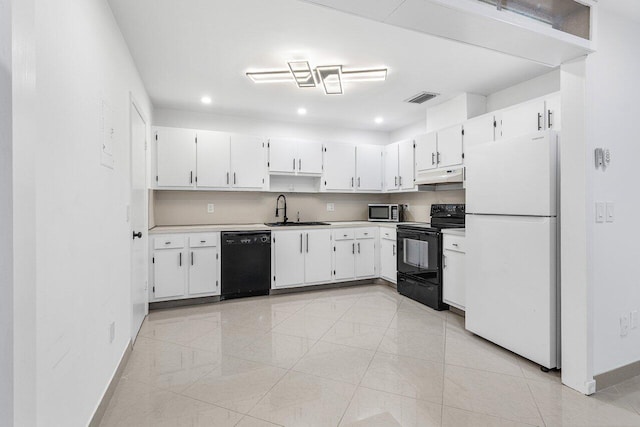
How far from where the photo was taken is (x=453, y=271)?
3.43m

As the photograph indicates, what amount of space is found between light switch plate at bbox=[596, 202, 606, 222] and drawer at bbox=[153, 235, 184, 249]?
3894 mm

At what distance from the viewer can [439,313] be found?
3.54m

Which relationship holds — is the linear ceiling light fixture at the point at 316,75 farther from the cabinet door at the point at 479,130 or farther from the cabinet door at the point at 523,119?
the cabinet door at the point at 523,119

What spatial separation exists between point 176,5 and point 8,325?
2258 mm

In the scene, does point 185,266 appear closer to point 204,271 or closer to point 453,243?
point 204,271

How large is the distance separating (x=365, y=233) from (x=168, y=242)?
2.70 metres

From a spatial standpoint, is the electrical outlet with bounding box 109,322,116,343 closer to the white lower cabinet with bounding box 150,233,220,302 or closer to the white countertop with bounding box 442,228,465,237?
the white lower cabinet with bounding box 150,233,220,302

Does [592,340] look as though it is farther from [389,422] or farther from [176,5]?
[176,5]

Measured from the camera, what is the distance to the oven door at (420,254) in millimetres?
3635

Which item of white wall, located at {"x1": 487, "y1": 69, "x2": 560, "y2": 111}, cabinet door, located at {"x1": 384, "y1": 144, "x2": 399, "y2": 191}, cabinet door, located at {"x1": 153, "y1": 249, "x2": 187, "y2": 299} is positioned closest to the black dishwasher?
cabinet door, located at {"x1": 153, "y1": 249, "x2": 187, "y2": 299}

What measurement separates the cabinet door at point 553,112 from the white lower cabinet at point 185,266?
373 cm

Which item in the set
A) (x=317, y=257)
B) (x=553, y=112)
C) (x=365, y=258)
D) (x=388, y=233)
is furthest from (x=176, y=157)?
(x=553, y=112)

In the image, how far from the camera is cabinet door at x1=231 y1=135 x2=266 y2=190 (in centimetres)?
437

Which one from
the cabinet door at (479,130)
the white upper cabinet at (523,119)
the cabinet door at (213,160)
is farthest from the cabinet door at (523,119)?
the cabinet door at (213,160)
